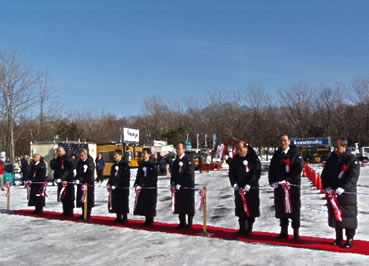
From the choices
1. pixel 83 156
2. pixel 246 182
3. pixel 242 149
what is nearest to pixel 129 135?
pixel 83 156

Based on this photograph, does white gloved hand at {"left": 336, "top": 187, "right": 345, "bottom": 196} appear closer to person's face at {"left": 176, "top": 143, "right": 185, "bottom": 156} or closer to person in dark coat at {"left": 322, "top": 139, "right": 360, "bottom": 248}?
person in dark coat at {"left": 322, "top": 139, "right": 360, "bottom": 248}

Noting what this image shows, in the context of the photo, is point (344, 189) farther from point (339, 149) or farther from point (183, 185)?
point (183, 185)

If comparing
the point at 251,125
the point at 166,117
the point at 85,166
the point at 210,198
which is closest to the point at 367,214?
the point at 210,198

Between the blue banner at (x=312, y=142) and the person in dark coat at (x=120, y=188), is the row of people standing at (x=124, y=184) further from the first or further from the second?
the blue banner at (x=312, y=142)

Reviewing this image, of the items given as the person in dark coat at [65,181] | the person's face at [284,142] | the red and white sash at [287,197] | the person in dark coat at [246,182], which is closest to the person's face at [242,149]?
the person in dark coat at [246,182]

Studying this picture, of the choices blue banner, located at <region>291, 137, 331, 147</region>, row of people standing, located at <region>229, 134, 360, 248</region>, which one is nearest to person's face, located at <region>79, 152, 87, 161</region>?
row of people standing, located at <region>229, 134, 360, 248</region>

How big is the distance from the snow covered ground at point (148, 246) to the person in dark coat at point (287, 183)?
67cm

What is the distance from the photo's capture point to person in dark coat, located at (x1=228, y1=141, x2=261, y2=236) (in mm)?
7531

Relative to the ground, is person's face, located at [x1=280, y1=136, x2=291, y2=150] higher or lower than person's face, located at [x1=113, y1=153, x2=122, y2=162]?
higher

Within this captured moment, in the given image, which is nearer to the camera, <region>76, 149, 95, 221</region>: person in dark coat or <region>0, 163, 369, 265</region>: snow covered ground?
<region>0, 163, 369, 265</region>: snow covered ground

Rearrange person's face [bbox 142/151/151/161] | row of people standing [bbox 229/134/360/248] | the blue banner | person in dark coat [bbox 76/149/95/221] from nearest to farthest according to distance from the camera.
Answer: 1. row of people standing [bbox 229/134/360/248]
2. person's face [bbox 142/151/151/161]
3. person in dark coat [bbox 76/149/95/221]
4. the blue banner

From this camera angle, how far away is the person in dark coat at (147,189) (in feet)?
29.8

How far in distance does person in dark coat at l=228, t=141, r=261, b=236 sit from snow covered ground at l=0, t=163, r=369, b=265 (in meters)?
0.60

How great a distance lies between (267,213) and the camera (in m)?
10.6
